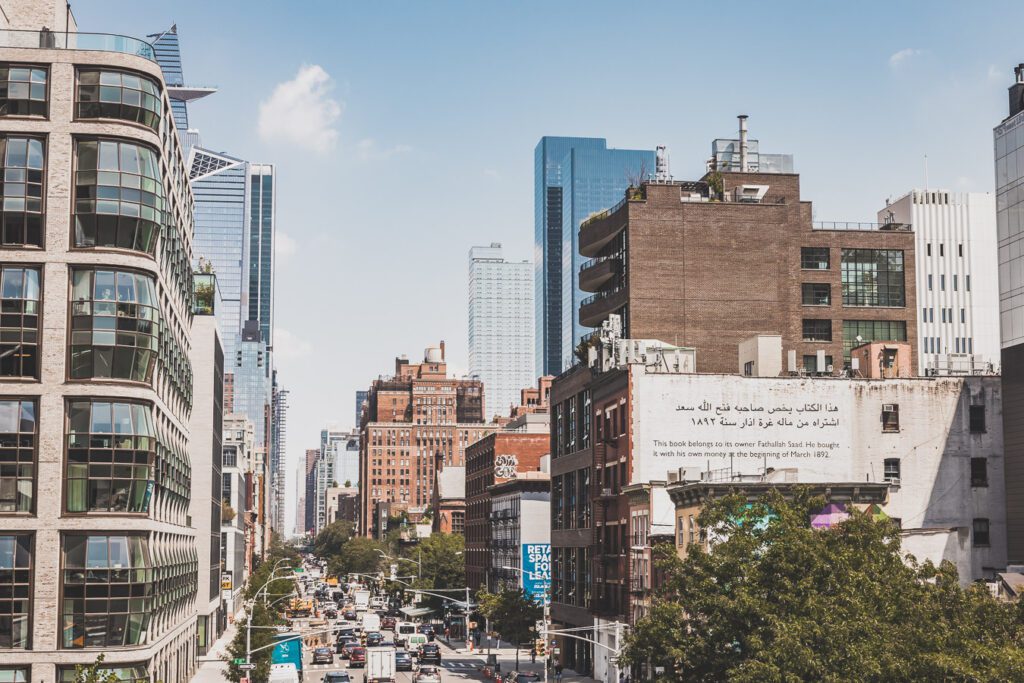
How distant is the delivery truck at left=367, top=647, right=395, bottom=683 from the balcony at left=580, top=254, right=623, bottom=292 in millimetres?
31053

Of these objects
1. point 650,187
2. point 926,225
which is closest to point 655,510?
point 650,187

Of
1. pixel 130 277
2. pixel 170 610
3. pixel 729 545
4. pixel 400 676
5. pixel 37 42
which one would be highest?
pixel 37 42

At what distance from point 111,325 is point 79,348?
1.69 m

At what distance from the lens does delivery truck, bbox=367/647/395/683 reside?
85688mm


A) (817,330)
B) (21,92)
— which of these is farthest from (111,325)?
(817,330)

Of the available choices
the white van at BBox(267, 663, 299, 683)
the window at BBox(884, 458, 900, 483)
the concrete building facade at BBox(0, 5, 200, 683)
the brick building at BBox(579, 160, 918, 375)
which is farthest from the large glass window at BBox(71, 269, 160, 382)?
the window at BBox(884, 458, 900, 483)

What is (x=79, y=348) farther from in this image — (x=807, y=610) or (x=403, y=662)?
(x=403, y=662)

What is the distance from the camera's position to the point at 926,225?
17112 centimetres

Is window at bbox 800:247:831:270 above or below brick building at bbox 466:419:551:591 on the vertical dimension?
above

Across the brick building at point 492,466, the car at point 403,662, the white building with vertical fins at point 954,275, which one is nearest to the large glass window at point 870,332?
the car at point 403,662

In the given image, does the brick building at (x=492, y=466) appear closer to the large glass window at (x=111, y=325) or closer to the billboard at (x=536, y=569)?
the billboard at (x=536, y=569)

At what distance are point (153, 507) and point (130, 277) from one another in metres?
11.2

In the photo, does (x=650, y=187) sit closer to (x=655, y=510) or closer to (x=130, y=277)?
(x=655, y=510)

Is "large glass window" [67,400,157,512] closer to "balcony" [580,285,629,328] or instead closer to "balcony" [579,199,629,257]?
"balcony" [580,285,629,328]
